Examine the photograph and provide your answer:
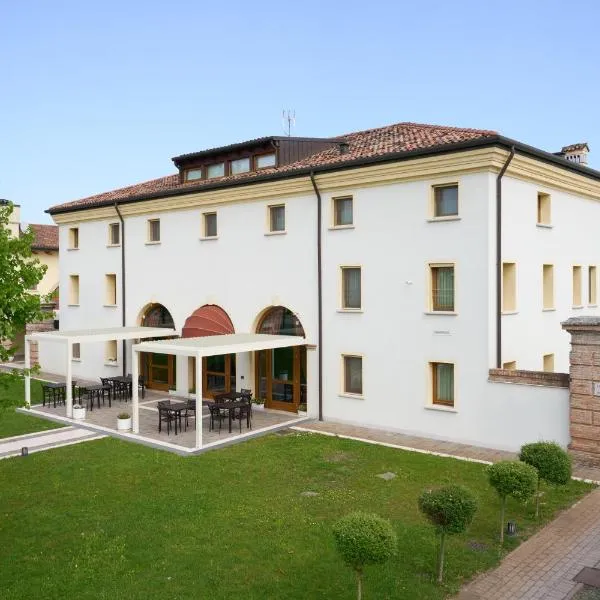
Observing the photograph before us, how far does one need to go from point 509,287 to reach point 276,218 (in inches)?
363

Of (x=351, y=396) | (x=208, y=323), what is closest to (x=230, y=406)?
(x=351, y=396)

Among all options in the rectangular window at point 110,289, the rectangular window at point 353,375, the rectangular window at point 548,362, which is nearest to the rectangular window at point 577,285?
the rectangular window at point 548,362

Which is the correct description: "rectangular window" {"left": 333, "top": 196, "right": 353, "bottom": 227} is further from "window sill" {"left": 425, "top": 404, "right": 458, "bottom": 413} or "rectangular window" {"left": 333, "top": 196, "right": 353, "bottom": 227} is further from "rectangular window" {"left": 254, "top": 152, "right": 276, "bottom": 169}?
"window sill" {"left": 425, "top": 404, "right": 458, "bottom": 413}

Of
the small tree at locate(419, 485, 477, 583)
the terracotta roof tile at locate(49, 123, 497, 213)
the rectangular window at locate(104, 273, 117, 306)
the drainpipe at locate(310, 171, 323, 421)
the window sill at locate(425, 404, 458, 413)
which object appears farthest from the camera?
the rectangular window at locate(104, 273, 117, 306)

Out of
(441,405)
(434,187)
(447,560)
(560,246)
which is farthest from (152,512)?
(560,246)

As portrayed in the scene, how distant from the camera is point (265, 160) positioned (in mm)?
26000

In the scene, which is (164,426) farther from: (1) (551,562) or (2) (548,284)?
(2) (548,284)

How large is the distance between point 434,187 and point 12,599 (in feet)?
52.0

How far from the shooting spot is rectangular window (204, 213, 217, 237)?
2655 centimetres

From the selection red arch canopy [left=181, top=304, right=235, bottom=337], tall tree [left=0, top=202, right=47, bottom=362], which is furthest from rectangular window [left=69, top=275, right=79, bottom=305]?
tall tree [left=0, top=202, right=47, bottom=362]

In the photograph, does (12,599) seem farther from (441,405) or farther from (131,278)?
(131,278)

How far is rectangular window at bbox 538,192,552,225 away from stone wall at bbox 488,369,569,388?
6.35m

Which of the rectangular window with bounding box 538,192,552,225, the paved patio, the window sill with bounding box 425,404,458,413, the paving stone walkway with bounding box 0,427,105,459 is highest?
the rectangular window with bounding box 538,192,552,225

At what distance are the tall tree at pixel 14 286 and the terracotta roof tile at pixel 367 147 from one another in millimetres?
12191
